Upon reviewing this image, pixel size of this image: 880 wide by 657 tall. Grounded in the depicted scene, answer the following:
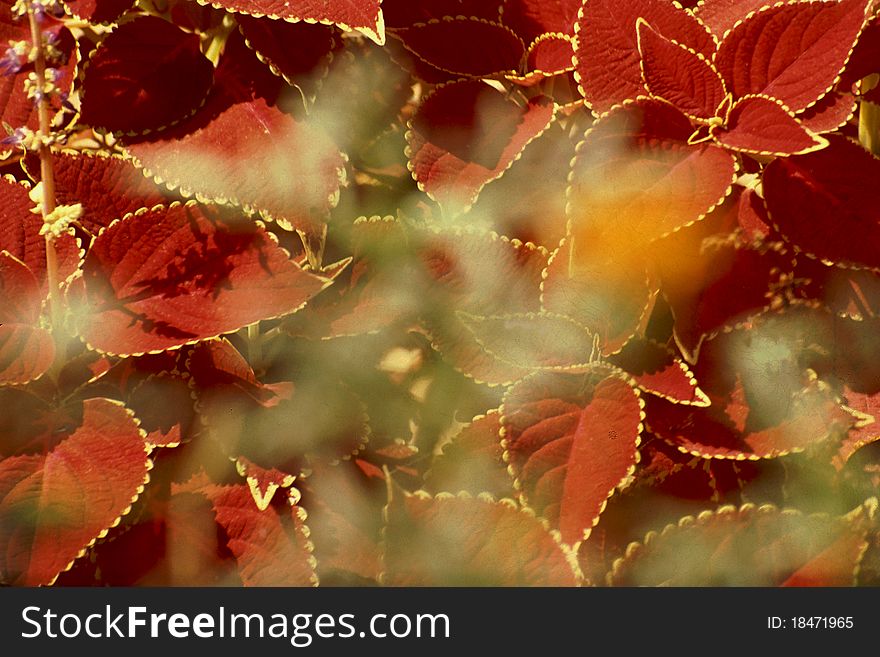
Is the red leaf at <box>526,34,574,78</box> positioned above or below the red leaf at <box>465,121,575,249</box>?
above

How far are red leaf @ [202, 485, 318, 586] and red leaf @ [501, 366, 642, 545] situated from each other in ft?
0.48

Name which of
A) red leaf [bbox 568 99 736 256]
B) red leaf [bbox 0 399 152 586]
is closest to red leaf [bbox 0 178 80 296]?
red leaf [bbox 0 399 152 586]

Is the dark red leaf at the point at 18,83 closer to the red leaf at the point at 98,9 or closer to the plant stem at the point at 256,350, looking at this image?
the red leaf at the point at 98,9

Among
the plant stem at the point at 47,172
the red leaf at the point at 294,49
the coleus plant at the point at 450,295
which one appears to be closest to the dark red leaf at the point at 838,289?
the coleus plant at the point at 450,295

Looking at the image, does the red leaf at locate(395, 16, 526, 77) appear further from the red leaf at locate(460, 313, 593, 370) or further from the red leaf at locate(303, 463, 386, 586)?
the red leaf at locate(303, 463, 386, 586)

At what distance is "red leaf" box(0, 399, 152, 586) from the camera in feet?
1.88

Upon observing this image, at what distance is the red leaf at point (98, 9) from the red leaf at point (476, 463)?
35 centimetres

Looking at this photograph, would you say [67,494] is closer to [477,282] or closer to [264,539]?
[264,539]

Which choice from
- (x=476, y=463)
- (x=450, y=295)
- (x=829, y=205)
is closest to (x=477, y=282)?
(x=450, y=295)

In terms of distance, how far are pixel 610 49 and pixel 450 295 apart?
0.18m

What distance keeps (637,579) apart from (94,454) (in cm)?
35

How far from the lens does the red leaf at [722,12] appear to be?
0.62 metres

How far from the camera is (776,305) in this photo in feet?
2.04
